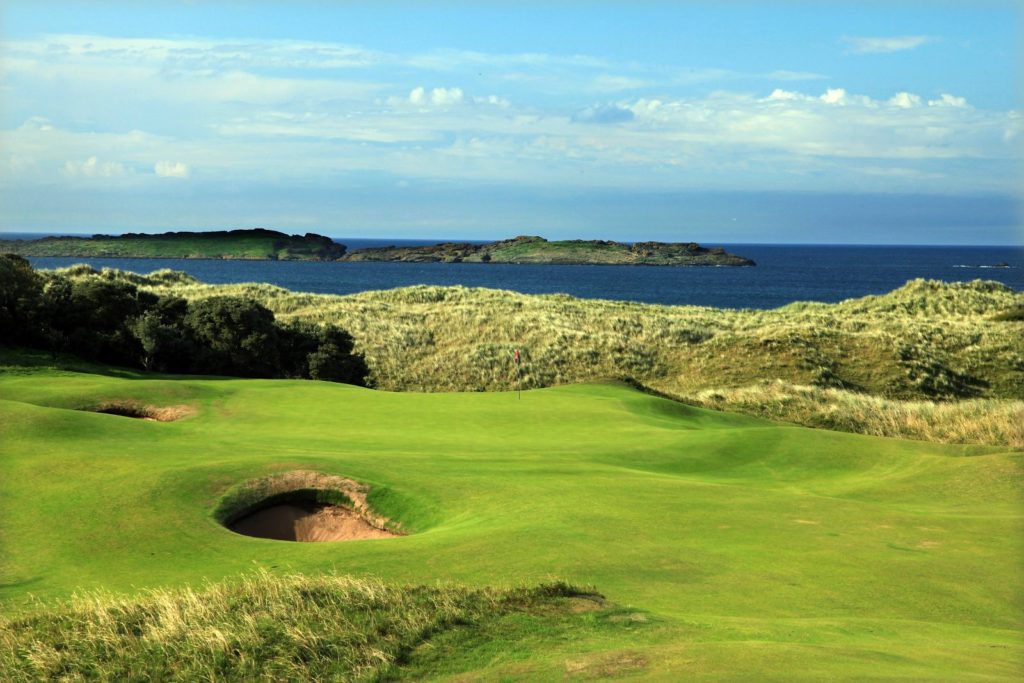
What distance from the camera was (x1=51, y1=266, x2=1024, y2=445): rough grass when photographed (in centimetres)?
4106

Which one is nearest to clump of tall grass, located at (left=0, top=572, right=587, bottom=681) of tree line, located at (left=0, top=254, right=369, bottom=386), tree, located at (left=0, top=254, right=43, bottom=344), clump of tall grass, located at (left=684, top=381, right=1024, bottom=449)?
clump of tall grass, located at (left=684, top=381, right=1024, bottom=449)

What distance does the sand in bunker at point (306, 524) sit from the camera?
16.5m

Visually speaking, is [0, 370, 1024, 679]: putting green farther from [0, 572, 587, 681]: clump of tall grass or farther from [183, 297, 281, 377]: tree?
[183, 297, 281, 377]: tree

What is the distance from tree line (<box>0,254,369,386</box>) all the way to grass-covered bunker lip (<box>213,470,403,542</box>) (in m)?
22.4

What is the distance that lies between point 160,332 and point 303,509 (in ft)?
75.6

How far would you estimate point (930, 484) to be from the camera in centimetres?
1938

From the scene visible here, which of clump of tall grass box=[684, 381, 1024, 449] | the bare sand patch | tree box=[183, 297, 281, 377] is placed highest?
tree box=[183, 297, 281, 377]

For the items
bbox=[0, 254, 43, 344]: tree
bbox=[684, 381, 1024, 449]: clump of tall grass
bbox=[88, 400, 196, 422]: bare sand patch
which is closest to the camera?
bbox=[88, 400, 196, 422]: bare sand patch

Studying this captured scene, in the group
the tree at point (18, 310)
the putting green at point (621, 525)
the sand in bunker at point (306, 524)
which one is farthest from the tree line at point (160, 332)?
the sand in bunker at point (306, 524)

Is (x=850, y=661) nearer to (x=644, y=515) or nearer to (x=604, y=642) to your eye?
(x=604, y=642)

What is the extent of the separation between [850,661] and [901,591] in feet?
13.3

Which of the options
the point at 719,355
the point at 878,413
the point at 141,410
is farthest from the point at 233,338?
the point at 719,355

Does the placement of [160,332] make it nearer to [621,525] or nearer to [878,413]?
[878,413]

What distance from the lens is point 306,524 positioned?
55.8ft
